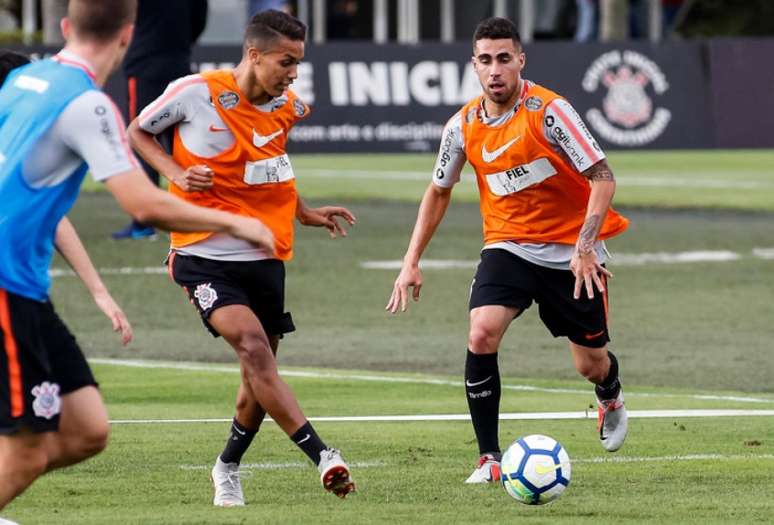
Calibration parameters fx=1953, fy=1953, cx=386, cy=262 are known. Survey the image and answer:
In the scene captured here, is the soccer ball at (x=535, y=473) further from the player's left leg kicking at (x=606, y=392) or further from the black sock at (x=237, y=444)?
the player's left leg kicking at (x=606, y=392)

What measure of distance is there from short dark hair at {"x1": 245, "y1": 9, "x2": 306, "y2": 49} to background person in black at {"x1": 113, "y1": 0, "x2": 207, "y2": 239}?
449 inches

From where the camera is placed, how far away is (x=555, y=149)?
9.26 m

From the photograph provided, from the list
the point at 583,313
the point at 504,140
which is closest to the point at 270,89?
the point at 504,140

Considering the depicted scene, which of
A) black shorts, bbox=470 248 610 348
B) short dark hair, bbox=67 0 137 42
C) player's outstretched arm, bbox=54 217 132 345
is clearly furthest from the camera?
black shorts, bbox=470 248 610 348

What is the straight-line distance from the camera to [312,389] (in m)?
Result: 12.0

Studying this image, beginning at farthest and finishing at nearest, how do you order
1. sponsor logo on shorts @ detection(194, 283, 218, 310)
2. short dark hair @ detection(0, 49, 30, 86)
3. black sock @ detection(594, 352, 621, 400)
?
black sock @ detection(594, 352, 621, 400)
short dark hair @ detection(0, 49, 30, 86)
sponsor logo on shorts @ detection(194, 283, 218, 310)

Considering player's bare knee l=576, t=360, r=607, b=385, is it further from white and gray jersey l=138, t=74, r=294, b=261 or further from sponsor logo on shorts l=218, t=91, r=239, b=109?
sponsor logo on shorts l=218, t=91, r=239, b=109

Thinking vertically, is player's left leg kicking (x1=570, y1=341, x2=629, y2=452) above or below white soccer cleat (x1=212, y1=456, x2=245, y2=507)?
below

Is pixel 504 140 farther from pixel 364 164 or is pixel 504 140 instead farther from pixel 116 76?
pixel 364 164

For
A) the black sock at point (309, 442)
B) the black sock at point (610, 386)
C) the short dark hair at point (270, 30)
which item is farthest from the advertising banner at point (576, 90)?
the black sock at point (309, 442)

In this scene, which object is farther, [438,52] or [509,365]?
[438,52]

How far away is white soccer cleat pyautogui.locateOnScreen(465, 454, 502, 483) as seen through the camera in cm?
859

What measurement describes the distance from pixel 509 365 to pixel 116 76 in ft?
53.9

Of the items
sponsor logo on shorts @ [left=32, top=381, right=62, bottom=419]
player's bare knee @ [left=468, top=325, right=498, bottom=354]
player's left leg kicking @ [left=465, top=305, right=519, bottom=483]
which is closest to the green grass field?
player's left leg kicking @ [left=465, top=305, right=519, bottom=483]
